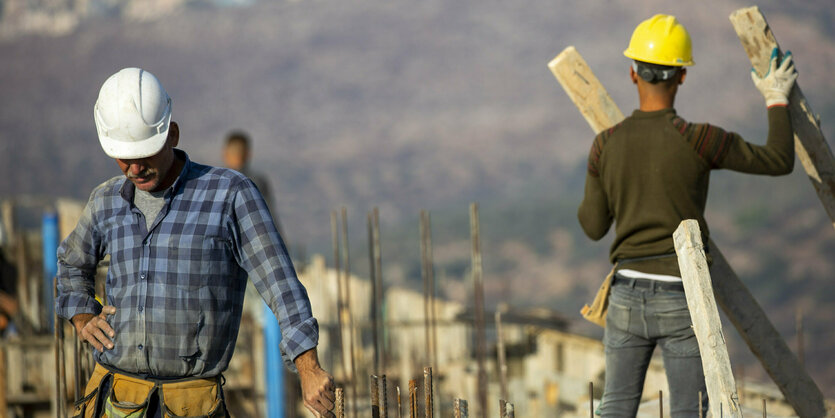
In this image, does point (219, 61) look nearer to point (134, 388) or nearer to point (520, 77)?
point (520, 77)

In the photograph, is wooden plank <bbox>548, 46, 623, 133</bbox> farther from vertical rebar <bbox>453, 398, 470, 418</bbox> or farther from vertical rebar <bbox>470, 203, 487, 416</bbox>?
vertical rebar <bbox>470, 203, 487, 416</bbox>

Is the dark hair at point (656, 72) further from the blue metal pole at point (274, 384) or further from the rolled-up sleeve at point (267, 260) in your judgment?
the blue metal pole at point (274, 384)

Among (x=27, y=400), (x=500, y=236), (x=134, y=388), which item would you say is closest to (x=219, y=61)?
(x=500, y=236)

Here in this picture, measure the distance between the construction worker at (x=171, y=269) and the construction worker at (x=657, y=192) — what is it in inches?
45.9

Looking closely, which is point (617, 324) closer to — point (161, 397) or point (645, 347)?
point (645, 347)

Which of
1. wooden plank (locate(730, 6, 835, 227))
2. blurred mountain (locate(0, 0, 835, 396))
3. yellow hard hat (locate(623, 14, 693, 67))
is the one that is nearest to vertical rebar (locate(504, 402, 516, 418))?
yellow hard hat (locate(623, 14, 693, 67))

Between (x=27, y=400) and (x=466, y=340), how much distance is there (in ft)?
15.7

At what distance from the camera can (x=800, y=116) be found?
363 centimetres

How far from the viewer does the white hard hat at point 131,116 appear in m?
2.63

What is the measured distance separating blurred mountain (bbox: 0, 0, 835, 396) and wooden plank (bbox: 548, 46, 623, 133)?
940 inches

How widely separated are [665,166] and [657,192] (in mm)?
88

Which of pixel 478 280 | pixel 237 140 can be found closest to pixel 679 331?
pixel 478 280

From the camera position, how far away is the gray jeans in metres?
3.15

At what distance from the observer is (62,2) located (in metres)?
72.7
